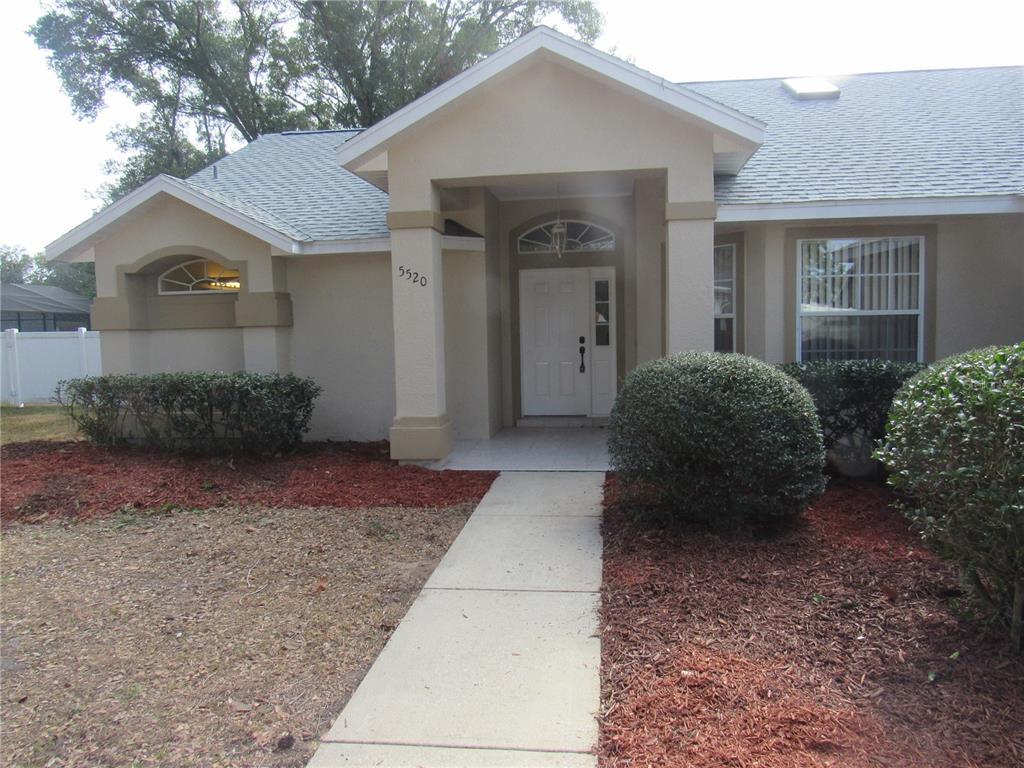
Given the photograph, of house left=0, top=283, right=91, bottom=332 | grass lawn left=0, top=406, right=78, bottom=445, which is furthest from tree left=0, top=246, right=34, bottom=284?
grass lawn left=0, top=406, right=78, bottom=445

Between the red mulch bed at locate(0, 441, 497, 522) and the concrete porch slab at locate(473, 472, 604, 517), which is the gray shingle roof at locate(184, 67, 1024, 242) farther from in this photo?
the concrete porch slab at locate(473, 472, 604, 517)

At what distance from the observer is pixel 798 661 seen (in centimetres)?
376

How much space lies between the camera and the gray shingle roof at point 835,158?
8719 mm

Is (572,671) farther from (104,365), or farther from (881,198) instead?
(104,365)

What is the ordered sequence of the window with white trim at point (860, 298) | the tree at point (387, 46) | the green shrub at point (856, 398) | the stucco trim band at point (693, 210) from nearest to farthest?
1. the green shrub at point (856, 398)
2. the stucco trim band at point (693, 210)
3. the window with white trim at point (860, 298)
4. the tree at point (387, 46)

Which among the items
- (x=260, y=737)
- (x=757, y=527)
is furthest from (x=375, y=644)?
(x=757, y=527)

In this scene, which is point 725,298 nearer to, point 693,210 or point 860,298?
point 860,298

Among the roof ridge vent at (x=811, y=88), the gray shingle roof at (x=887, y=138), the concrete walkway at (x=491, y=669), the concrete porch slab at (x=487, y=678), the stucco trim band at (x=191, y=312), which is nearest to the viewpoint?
the concrete walkway at (x=491, y=669)

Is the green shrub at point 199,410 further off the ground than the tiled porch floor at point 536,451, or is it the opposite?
the green shrub at point 199,410

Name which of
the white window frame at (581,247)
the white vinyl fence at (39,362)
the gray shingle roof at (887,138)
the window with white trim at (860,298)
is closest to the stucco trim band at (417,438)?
the white window frame at (581,247)

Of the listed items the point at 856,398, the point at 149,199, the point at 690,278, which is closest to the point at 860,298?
the point at 856,398

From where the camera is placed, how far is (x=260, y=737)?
3365 millimetres

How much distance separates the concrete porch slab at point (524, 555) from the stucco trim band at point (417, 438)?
1990 mm

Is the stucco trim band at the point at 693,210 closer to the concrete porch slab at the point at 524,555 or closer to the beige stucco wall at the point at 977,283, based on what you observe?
the beige stucco wall at the point at 977,283
